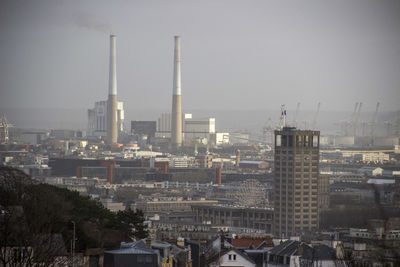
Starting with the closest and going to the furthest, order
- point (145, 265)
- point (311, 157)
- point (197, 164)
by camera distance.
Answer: point (145, 265), point (311, 157), point (197, 164)

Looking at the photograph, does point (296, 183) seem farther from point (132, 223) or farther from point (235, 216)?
point (132, 223)

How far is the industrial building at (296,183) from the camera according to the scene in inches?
3238

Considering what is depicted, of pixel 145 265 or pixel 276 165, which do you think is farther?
pixel 276 165

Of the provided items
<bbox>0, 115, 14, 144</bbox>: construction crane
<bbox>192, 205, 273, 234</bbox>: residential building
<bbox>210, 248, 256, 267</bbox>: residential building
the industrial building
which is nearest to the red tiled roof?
<bbox>210, 248, 256, 267</bbox>: residential building

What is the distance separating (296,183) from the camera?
84.0 meters

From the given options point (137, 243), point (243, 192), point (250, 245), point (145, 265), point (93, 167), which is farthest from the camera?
point (93, 167)

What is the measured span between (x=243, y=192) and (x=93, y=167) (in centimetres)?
3384

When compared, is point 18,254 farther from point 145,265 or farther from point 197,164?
point 197,164

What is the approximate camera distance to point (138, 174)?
491 ft

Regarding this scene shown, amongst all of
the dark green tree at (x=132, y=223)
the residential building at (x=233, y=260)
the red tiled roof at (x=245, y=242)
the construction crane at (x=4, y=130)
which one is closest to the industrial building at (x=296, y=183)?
the red tiled roof at (x=245, y=242)

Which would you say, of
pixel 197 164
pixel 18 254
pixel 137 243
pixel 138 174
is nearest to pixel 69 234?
pixel 137 243

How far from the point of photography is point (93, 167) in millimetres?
149625

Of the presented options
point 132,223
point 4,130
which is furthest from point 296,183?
point 4,130

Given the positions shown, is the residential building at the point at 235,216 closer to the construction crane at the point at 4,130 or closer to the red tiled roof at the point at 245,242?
the red tiled roof at the point at 245,242
